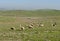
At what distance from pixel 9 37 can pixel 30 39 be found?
3335 mm

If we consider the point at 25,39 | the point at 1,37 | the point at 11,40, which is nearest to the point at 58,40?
the point at 25,39

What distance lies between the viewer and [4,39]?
26375mm

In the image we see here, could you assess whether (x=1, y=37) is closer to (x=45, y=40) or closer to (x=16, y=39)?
(x=16, y=39)

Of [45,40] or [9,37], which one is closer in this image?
[45,40]

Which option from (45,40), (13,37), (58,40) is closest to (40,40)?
(45,40)

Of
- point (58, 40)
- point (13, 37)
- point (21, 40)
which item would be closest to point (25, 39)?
point (21, 40)

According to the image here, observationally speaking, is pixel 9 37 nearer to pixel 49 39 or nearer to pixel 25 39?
pixel 25 39

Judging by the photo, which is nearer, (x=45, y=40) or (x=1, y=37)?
(x=45, y=40)

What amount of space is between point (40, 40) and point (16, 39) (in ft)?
10.2

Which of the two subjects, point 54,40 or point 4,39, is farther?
point 4,39

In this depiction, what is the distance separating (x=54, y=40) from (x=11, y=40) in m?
5.17

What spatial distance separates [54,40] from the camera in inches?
974

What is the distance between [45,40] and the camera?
81.4ft

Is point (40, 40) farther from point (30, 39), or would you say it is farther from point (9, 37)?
point (9, 37)
